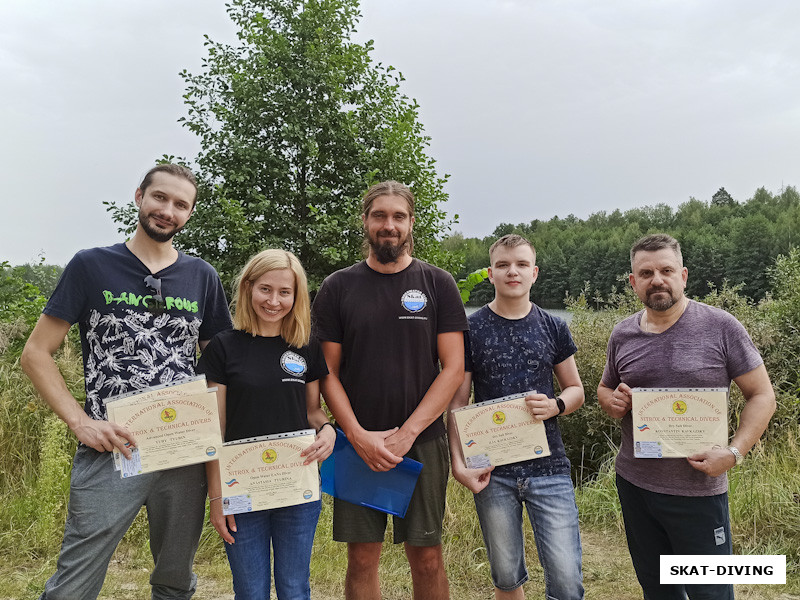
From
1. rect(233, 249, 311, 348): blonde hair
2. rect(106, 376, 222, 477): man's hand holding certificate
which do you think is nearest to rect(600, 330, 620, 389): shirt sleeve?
rect(233, 249, 311, 348): blonde hair

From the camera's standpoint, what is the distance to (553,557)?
9.95 feet

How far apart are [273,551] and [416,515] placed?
0.73 metres

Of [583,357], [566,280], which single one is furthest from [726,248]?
[583,357]

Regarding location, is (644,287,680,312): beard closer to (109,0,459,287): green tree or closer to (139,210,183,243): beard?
(139,210,183,243): beard

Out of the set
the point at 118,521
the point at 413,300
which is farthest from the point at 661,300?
the point at 118,521

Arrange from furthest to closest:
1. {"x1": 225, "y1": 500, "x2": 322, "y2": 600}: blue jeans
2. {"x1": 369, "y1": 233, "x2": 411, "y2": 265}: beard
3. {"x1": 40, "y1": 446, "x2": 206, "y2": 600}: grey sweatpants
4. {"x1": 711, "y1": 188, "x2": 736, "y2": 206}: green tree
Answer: {"x1": 711, "y1": 188, "x2": 736, "y2": 206}: green tree → {"x1": 369, "y1": 233, "x2": 411, "y2": 265}: beard → {"x1": 225, "y1": 500, "x2": 322, "y2": 600}: blue jeans → {"x1": 40, "y1": 446, "x2": 206, "y2": 600}: grey sweatpants

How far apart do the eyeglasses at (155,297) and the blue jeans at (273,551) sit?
1.03m

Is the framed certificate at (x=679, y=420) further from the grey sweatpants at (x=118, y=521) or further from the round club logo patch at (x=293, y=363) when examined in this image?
the grey sweatpants at (x=118, y=521)

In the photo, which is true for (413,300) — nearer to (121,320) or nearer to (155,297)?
(155,297)

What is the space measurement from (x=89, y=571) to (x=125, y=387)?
0.81 meters

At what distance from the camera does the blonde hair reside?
2977 millimetres

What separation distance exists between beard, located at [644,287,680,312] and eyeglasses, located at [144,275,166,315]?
2.30 meters

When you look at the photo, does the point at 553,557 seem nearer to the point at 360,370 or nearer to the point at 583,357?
the point at 360,370

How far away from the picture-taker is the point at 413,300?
3182mm
